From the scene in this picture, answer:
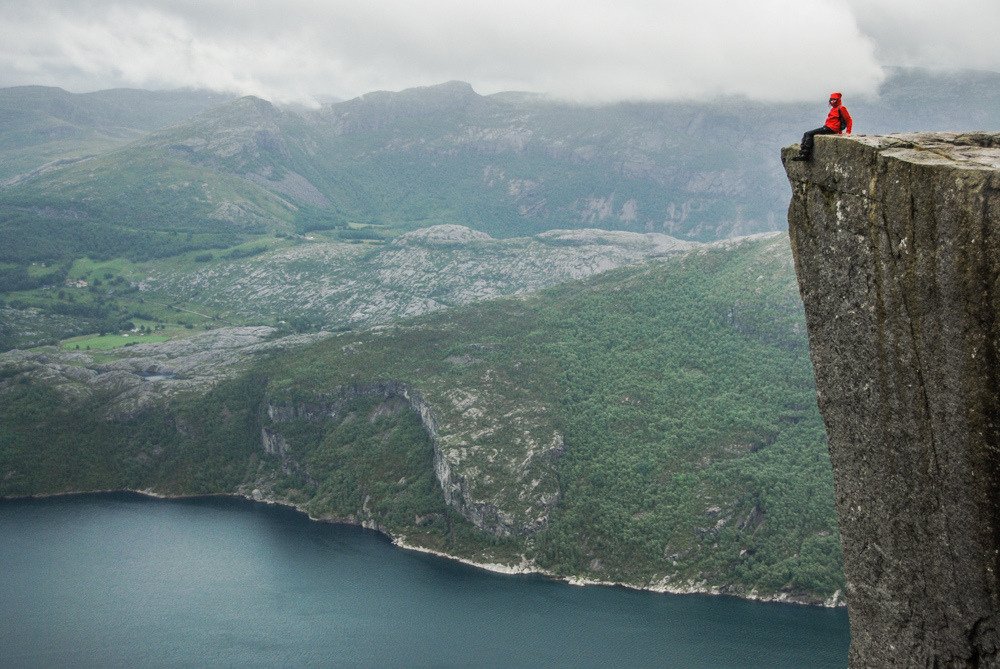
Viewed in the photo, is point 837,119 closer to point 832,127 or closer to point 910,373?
point 832,127

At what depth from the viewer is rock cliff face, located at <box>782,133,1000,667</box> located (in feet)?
Result: 34.6

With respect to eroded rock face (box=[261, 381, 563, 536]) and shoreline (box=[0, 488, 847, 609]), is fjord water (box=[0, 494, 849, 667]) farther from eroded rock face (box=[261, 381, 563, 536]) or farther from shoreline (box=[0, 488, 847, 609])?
eroded rock face (box=[261, 381, 563, 536])

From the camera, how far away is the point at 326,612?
11325 cm

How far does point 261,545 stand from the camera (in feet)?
460

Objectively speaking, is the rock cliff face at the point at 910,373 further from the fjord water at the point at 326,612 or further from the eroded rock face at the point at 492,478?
the eroded rock face at the point at 492,478

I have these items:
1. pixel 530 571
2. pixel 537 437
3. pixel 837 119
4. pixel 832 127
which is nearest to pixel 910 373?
pixel 832 127

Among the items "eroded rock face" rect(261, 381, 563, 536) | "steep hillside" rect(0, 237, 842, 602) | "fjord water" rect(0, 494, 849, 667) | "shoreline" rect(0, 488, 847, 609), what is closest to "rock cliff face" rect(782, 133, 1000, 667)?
"fjord water" rect(0, 494, 849, 667)

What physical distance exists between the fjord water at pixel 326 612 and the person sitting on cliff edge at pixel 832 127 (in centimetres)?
9313

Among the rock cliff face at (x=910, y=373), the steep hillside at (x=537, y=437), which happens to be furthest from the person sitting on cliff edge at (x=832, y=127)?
the steep hillside at (x=537, y=437)

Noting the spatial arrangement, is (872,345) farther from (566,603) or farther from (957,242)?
(566,603)

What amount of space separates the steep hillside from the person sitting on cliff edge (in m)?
115

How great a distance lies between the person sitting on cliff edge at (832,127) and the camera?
13125 mm

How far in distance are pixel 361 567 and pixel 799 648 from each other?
194ft

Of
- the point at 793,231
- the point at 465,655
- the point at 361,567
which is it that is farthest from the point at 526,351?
the point at 793,231
